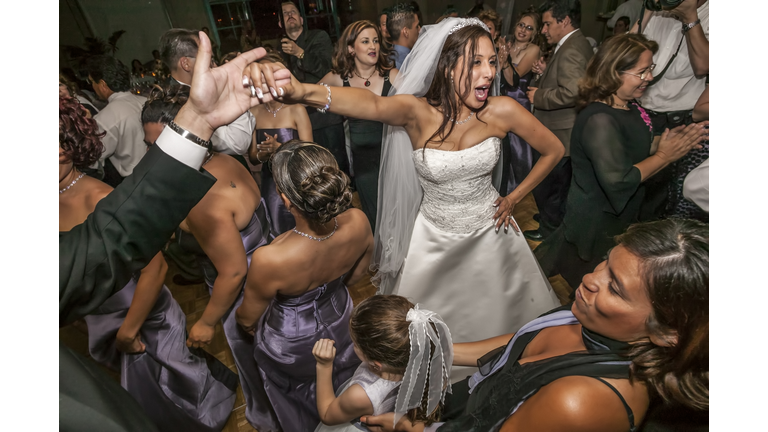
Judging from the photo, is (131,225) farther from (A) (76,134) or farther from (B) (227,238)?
(A) (76,134)

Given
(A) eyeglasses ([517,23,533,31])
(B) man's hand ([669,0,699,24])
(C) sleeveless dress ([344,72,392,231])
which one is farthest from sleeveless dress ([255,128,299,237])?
(A) eyeglasses ([517,23,533,31])

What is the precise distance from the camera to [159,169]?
0.76 metres

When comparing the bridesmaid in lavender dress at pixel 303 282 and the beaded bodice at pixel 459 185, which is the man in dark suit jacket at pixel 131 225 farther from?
the beaded bodice at pixel 459 185

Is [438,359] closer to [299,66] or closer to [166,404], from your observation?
[166,404]

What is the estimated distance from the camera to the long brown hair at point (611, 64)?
6.27 ft

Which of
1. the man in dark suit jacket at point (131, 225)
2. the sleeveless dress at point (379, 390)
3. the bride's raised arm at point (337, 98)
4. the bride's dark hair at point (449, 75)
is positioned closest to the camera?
the man in dark suit jacket at point (131, 225)

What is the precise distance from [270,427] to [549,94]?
10.2 feet

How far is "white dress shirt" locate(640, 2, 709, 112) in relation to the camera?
245 cm

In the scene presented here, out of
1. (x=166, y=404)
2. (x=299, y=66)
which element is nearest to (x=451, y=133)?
(x=166, y=404)

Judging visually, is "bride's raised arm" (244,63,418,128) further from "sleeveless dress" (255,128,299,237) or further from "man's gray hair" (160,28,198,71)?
"man's gray hair" (160,28,198,71)

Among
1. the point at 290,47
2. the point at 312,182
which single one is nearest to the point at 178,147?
the point at 312,182

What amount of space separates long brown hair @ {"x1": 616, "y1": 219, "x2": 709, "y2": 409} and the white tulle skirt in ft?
4.15

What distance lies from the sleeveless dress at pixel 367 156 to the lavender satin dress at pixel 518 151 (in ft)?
4.47

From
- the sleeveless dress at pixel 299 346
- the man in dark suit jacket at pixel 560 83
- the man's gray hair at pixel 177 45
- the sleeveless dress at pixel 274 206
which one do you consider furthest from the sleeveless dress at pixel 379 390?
the man in dark suit jacket at pixel 560 83
